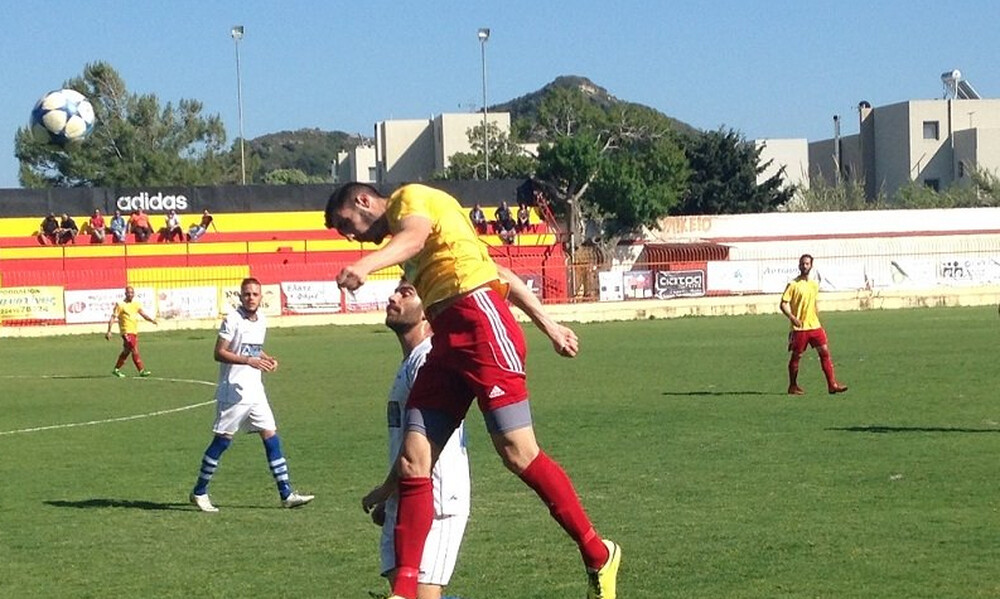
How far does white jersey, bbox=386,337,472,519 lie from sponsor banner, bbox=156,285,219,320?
41341 mm

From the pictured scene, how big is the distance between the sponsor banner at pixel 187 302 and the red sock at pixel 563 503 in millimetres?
41748

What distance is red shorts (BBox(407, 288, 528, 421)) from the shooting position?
20.4 feet

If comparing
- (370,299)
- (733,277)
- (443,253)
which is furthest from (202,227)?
(443,253)

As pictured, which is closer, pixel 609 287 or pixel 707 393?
pixel 707 393

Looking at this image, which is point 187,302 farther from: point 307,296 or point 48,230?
point 48,230

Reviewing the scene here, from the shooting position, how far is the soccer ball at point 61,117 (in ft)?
92.8

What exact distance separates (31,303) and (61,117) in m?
19.1

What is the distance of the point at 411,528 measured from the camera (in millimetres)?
6105

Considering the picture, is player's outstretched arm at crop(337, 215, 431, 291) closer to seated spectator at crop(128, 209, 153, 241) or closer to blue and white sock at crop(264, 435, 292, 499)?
blue and white sock at crop(264, 435, 292, 499)

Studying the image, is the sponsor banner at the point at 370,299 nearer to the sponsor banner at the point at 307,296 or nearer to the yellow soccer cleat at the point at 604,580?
the sponsor banner at the point at 307,296

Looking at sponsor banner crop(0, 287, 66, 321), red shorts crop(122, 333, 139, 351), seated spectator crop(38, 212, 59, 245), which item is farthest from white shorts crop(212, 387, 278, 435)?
seated spectator crop(38, 212, 59, 245)

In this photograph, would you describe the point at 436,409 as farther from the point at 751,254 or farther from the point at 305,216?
the point at 751,254

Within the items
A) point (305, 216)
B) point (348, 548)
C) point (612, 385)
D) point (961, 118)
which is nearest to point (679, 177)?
point (305, 216)

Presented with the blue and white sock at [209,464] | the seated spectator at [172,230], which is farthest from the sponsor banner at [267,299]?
the blue and white sock at [209,464]
